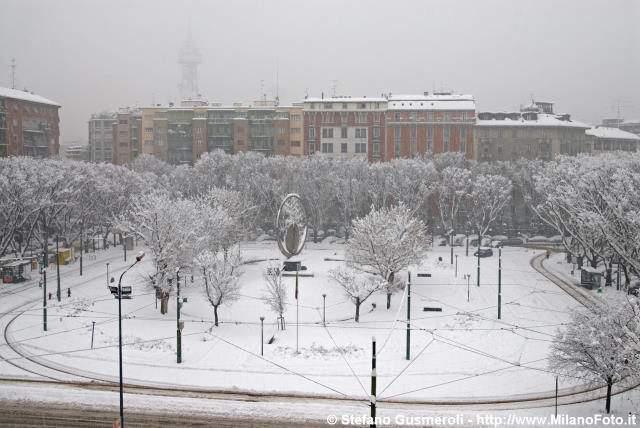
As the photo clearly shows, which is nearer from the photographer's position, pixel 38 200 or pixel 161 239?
pixel 161 239

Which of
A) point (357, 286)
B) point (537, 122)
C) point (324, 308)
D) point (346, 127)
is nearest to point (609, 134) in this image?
point (537, 122)

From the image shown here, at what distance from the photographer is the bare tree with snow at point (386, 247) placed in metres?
41.4

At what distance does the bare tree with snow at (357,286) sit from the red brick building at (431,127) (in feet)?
202

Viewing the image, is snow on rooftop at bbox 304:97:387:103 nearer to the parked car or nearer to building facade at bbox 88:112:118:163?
the parked car

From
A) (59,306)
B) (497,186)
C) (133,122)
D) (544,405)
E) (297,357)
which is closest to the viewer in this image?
(544,405)

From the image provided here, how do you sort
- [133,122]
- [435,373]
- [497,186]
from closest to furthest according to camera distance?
[435,373] → [497,186] → [133,122]

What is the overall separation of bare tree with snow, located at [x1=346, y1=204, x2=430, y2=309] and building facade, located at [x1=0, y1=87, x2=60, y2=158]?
2740 inches

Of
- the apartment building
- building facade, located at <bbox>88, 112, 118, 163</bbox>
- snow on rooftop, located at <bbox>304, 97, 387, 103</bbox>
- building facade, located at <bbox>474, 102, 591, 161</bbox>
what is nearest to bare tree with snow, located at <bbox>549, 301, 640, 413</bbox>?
the apartment building

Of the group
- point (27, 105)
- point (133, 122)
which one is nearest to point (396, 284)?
point (27, 105)

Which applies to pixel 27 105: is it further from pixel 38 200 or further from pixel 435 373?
pixel 435 373

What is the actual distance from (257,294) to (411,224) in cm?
1333

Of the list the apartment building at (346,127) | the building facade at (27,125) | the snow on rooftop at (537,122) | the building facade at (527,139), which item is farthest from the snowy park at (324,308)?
the snow on rooftop at (537,122)

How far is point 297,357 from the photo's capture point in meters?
30.8

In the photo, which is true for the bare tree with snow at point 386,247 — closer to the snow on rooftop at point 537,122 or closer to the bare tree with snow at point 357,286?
the bare tree with snow at point 357,286
